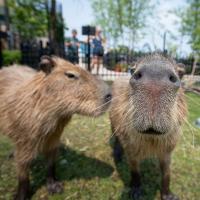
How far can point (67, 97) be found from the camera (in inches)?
99.1

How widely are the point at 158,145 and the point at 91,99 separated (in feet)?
2.46

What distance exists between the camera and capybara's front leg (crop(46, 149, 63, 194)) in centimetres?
299

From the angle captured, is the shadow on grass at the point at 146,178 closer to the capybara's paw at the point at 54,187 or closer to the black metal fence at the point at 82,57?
the capybara's paw at the point at 54,187

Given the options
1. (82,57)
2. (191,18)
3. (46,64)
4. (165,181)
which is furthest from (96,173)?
(191,18)

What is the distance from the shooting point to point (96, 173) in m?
3.37

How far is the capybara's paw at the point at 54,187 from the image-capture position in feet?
9.77

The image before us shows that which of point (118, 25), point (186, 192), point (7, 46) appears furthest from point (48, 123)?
point (118, 25)

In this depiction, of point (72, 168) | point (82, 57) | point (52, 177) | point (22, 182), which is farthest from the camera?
point (82, 57)

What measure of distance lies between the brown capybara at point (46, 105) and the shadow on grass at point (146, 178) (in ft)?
3.34

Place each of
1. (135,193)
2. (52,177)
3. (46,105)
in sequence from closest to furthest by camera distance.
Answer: (46,105) < (135,193) < (52,177)

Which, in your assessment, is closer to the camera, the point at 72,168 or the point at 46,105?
the point at 46,105

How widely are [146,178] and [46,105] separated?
5.23 feet

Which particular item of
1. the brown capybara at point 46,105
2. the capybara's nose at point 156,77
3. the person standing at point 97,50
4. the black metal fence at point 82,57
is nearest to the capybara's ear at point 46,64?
the brown capybara at point 46,105

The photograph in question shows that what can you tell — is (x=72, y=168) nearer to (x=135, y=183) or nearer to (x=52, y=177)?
(x=52, y=177)
